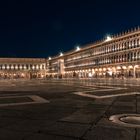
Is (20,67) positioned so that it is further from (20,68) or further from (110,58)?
(110,58)

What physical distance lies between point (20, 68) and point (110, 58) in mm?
102898

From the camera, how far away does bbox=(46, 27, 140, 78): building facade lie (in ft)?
300

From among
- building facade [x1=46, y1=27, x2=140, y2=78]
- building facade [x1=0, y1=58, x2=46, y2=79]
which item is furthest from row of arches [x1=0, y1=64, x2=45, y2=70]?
building facade [x1=46, y1=27, x2=140, y2=78]

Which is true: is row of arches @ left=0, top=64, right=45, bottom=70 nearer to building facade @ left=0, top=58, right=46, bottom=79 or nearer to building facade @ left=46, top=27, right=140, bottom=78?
building facade @ left=0, top=58, right=46, bottom=79

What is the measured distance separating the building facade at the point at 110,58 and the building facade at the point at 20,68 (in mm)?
48793

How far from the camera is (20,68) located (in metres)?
192

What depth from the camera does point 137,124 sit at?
6023 mm

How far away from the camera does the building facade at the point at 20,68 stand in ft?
611

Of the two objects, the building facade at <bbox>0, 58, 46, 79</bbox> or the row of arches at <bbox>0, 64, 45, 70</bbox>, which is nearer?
the building facade at <bbox>0, 58, 46, 79</bbox>

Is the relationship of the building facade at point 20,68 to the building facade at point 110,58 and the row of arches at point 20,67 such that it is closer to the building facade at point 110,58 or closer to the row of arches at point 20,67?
the row of arches at point 20,67

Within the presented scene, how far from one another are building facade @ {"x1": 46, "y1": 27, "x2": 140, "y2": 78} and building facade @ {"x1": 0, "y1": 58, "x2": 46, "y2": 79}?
48.8m

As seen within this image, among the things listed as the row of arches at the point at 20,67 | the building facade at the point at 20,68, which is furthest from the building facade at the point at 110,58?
the row of arches at the point at 20,67

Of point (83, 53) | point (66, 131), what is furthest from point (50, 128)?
point (83, 53)

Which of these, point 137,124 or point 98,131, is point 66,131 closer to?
point 98,131
